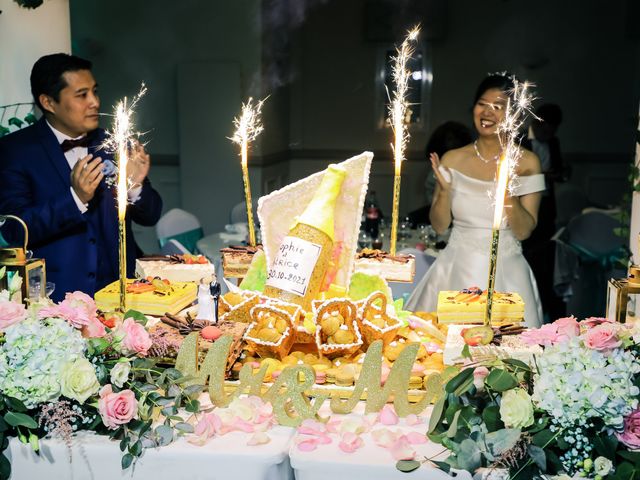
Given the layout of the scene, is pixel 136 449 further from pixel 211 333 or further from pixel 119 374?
pixel 211 333

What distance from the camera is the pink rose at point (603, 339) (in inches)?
58.8

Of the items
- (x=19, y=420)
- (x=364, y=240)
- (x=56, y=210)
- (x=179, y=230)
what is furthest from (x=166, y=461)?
(x=179, y=230)

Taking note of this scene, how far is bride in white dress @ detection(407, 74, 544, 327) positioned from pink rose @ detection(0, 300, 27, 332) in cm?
197

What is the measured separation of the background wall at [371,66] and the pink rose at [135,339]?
518 centimetres

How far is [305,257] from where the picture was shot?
1.98 m

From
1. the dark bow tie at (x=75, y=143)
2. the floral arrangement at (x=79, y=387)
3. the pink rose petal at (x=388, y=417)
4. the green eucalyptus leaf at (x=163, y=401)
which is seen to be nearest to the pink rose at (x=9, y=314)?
the floral arrangement at (x=79, y=387)

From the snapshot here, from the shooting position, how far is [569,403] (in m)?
1.41

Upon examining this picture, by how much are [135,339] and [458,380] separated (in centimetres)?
73

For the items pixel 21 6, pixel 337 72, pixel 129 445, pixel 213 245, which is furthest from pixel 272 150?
pixel 129 445

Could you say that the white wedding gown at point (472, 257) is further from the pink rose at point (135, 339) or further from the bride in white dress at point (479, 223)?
the pink rose at point (135, 339)

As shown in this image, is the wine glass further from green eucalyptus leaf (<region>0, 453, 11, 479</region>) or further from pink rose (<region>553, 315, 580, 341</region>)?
green eucalyptus leaf (<region>0, 453, 11, 479</region>)

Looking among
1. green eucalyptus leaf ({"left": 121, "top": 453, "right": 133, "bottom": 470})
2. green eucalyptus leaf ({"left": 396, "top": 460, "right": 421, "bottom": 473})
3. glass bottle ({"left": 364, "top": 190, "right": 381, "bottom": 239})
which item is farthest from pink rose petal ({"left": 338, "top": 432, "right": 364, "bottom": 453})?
glass bottle ({"left": 364, "top": 190, "right": 381, "bottom": 239})

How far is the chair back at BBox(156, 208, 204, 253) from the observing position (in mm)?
4328

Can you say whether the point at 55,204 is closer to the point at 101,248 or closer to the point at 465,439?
the point at 101,248
